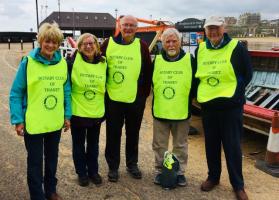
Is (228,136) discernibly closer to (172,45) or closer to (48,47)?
(172,45)

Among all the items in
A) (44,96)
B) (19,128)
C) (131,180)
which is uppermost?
(44,96)

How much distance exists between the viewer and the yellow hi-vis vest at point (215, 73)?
3977 millimetres

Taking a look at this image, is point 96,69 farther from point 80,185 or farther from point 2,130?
point 2,130

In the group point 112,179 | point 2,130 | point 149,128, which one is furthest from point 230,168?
point 2,130

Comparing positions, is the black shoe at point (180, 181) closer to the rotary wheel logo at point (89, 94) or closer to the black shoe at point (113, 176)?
the black shoe at point (113, 176)

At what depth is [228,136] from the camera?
4141 millimetres

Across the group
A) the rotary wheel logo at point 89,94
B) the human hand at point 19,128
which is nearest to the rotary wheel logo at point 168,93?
the rotary wheel logo at point 89,94

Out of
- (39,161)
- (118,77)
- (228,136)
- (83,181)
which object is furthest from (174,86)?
(39,161)

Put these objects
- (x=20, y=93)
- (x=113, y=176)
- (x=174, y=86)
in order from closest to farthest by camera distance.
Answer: (x=20, y=93) < (x=174, y=86) < (x=113, y=176)

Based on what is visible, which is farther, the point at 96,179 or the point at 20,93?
the point at 96,179

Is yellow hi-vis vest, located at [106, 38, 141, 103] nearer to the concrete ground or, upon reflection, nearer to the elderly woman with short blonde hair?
the elderly woman with short blonde hair

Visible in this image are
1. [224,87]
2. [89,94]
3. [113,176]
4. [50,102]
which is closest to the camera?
[50,102]

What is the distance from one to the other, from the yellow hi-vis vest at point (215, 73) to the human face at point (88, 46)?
45.7 inches

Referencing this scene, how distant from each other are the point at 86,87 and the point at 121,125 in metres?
0.73
